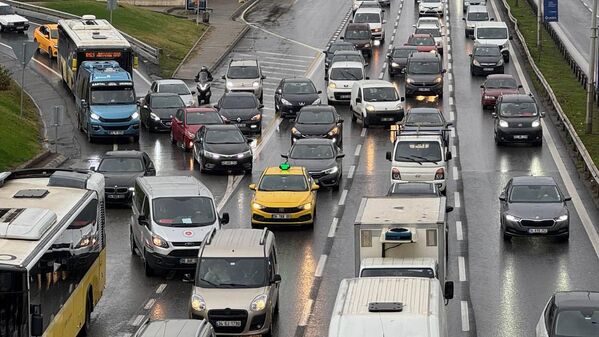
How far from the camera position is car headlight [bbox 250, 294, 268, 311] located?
1219 inches

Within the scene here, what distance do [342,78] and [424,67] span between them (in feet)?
12.2

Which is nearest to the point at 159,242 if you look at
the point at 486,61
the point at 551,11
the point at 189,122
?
the point at 189,122

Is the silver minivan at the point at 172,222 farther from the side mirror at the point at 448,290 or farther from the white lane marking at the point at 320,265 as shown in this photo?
Result: the side mirror at the point at 448,290

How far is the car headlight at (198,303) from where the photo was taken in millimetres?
30831

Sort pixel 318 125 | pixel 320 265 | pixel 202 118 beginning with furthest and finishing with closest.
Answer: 1. pixel 202 118
2. pixel 318 125
3. pixel 320 265

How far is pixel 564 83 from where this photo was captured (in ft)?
237

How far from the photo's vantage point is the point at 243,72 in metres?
69.7

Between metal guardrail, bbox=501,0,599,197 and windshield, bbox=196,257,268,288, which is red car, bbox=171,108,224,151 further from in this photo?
windshield, bbox=196,257,268,288

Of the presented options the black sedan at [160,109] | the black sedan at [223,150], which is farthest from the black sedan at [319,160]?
the black sedan at [160,109]

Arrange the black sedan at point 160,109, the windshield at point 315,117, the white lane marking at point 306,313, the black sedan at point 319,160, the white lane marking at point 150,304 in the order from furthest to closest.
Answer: the black sedan at point 160,109 → the windshield at point 315,117 → the black sedan at point 319,160 → the white lane marking at point 150,304 → the white lane marking at point 306,313

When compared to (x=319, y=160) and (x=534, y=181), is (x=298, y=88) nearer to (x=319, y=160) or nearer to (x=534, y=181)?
(x=319, y=160)

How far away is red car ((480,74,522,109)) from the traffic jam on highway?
10 centimetres

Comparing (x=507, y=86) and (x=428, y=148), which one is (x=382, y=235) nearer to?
(x=428, y=148)

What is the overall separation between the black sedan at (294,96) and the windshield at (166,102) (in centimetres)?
476
